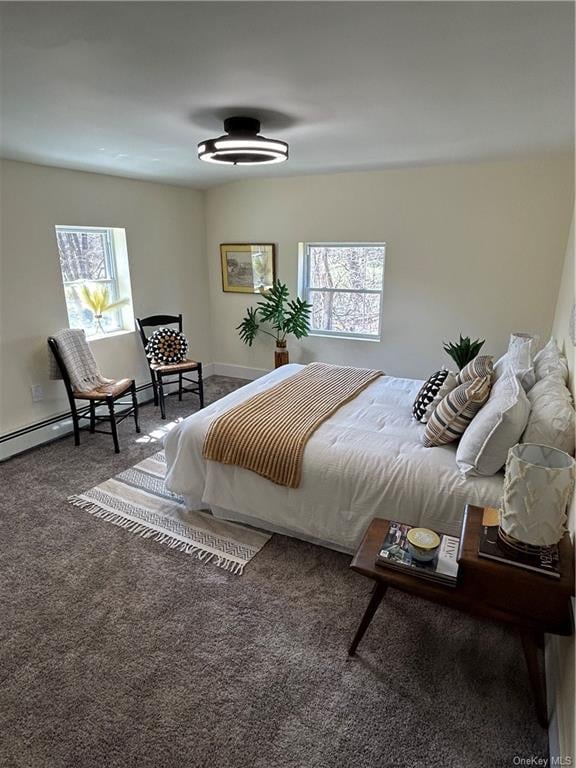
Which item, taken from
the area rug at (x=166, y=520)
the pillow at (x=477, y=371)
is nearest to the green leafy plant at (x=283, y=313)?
the area rug at (x=166, y=520)

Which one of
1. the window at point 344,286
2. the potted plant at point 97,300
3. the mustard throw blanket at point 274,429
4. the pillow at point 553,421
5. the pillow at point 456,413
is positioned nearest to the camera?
the pillow at point 553,421

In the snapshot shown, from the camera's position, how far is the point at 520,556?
1445 millimetres

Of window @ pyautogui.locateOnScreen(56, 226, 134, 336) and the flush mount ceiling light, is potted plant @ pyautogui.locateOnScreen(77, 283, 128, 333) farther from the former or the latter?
the flush mount ceiling light

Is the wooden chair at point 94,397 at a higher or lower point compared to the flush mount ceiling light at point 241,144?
lower

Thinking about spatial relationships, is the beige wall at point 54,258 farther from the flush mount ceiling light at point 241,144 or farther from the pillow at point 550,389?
the pillow at point 550,389

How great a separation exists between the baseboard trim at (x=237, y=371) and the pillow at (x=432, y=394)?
2.92m

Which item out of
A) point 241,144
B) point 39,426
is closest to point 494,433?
point 241,144

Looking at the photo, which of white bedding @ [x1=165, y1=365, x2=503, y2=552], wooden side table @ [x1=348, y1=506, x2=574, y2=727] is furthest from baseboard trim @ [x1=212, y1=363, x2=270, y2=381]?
wooden side table @ [x1=348, y1=506, x2=574, y2=727]

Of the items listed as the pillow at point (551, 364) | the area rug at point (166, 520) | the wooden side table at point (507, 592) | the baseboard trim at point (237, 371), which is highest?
the pillow at point (551, 364)

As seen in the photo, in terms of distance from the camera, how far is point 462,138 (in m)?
2.89

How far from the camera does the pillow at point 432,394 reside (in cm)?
259

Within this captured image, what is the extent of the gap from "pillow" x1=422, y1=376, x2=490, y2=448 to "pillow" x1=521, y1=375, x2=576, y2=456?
0.29 m

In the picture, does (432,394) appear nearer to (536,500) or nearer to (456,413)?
(456,413)

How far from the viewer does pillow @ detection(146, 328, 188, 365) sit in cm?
435
